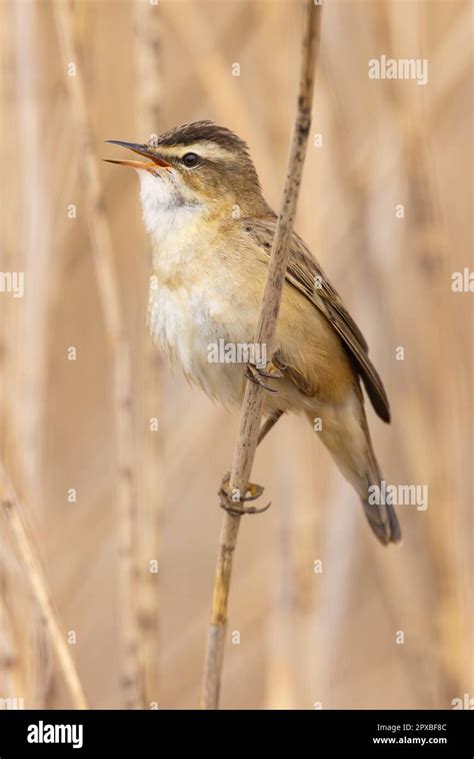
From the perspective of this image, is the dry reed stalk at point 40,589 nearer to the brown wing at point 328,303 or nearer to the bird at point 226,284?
the bird at point 226,284

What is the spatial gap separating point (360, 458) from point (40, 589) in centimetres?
134

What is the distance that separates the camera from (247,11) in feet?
11.9

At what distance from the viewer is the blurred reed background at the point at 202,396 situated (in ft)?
9.20

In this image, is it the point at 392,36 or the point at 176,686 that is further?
the point at 176,686

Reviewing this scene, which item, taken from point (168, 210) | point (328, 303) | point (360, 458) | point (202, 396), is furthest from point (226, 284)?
point (202, 396)

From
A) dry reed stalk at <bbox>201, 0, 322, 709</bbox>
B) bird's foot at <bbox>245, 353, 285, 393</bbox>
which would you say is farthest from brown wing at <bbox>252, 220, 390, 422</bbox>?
dry reed stalk at <bbox>201, 0, 322, 709</bbox>

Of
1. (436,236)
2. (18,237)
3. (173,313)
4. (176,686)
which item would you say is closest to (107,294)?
(173,313)

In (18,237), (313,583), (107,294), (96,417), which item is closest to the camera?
(107,294)

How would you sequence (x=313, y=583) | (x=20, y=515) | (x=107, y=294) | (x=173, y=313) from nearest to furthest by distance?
(x=20, y=515) → (x=107, y=294) → (x=173, y=313) → (x=313, y=583)

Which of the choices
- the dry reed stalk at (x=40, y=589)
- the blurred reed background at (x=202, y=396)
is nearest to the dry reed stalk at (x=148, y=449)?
the blurred reed background at (x=202, y=396)

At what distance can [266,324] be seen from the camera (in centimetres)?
214

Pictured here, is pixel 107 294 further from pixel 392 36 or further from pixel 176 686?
pixel 176 686

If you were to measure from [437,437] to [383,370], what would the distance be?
1.91 feet

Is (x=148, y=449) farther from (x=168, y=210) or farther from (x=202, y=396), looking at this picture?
(x=202, y=396)
